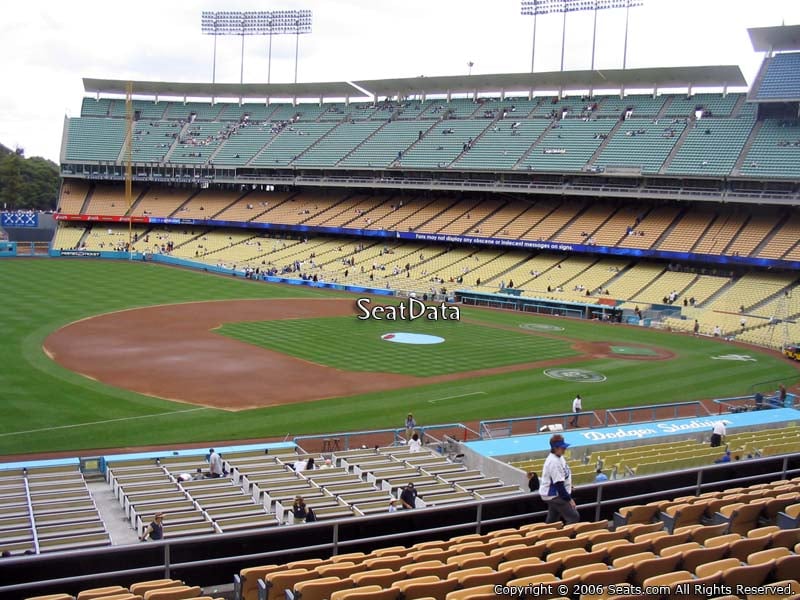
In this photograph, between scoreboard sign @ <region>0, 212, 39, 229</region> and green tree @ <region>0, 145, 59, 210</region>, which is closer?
scoreboard sign @ <region>0, 212, 39, 229</region>

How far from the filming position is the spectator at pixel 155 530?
40.1 ft

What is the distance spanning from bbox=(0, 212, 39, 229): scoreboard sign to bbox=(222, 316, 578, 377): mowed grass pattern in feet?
168

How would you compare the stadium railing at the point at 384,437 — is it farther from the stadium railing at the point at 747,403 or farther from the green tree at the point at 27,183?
the green tree at the point at 27,183

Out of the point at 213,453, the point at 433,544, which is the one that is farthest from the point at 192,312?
the point at 433,544

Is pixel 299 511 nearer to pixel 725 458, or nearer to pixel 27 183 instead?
pixel 725 458

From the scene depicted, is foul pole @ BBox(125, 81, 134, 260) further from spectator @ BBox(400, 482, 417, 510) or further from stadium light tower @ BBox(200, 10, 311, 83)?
spectator @ BBox(400, 482, 417, 510)

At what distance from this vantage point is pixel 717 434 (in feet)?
65.3

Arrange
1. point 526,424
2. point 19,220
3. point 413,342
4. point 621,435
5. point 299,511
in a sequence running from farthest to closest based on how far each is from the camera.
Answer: point 19,220 < point 413,342 < point 526,424 < point 621,435 < point 299,511

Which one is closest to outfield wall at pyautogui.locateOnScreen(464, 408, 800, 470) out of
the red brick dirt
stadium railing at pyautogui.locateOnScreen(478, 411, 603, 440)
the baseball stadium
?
the baseball stadium

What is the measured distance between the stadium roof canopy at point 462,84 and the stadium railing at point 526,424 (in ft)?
176

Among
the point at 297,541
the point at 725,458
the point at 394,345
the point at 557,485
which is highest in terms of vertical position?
the point at 557,485

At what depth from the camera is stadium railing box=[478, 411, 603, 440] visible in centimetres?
2290

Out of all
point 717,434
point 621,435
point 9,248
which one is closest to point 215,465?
point 621,435

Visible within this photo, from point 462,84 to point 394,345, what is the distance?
169 feet
